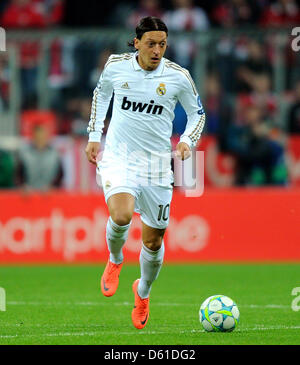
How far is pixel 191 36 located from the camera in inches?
672

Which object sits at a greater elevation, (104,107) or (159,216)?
(104,107)

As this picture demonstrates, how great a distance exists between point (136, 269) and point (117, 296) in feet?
10.9

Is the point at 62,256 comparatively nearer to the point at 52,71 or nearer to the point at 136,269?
the point at 136,269

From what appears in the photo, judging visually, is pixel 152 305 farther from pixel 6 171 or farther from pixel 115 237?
pixel 6 171

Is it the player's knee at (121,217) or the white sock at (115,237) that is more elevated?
the player's knee at (121,217)

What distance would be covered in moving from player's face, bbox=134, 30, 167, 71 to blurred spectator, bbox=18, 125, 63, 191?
771 centimetres

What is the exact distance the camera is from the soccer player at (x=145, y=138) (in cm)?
899

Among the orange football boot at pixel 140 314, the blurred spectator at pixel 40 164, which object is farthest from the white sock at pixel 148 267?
the blurred spectator at pixel 40 164

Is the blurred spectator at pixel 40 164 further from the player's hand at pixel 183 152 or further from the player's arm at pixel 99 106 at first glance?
the player's hand at pixel 183 152

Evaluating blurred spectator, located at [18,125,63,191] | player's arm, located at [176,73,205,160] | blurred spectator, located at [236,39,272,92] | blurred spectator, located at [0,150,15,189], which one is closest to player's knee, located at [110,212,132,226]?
player's arm, located at [176,73,205,160]

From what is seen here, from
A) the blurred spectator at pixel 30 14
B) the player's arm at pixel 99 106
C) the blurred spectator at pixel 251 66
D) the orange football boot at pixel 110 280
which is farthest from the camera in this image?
the blurred spectator at pixel 30 14
